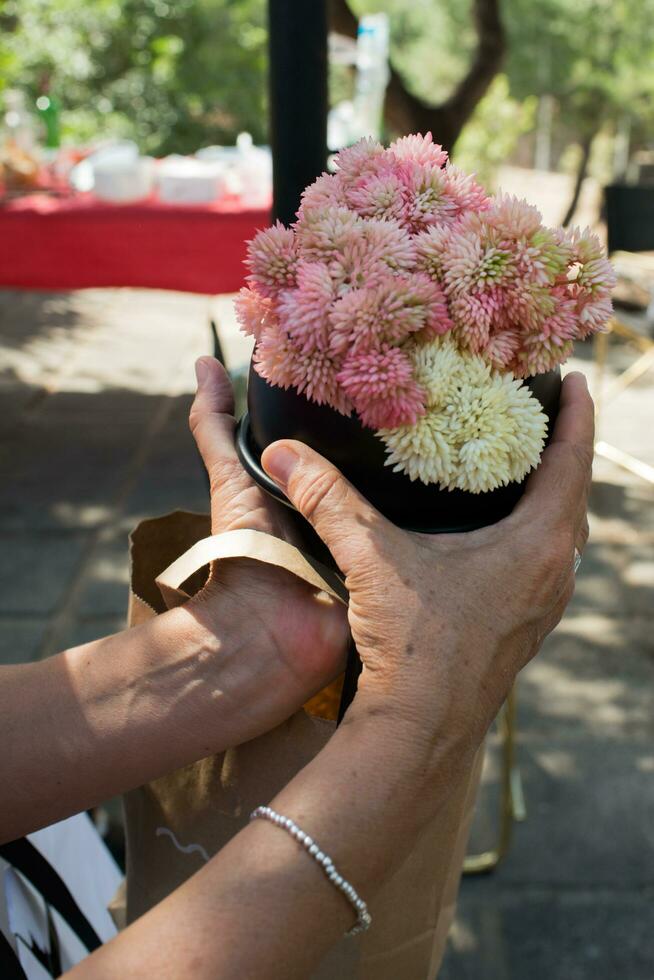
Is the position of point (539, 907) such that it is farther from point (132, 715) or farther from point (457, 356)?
point (457, 356)

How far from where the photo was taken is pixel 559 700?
9.28ft

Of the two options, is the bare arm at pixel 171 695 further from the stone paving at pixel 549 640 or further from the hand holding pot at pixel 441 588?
the stone paving at pixel 549 640

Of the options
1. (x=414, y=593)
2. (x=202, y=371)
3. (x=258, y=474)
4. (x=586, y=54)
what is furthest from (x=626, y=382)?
(x=586, y=54)

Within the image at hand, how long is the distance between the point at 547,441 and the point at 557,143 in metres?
14.8

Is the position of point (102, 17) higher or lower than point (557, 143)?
higher

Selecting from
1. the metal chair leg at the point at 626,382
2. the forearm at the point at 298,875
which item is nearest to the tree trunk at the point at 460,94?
the metal chair leg at the point at 626,382

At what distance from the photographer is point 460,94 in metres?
6.27

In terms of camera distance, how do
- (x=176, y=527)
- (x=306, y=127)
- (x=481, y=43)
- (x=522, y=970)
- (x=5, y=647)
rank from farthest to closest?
1. (x=481, y=43)
2. (x=5, y=647)
3. (x=306, y=127)
4. (x=522, y=970)
5. (x=176, y=527)

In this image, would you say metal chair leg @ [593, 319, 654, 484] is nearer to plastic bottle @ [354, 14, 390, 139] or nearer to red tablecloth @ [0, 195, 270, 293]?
red tablecloth @ [0, 195, 270, 293]

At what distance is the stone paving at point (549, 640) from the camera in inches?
82.2

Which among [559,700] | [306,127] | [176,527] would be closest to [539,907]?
[559,700]

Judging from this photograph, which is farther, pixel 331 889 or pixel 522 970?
pixel 522 970

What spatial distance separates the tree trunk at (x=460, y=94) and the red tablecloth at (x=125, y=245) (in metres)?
A: 2.38

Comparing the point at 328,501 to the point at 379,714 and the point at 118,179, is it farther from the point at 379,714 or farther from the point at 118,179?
the point at 118,179
